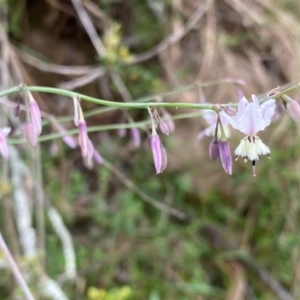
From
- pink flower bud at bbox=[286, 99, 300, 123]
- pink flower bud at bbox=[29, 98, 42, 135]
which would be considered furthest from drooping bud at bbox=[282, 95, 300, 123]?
pink flower bud at bbox=[29, 98, 42, 135]

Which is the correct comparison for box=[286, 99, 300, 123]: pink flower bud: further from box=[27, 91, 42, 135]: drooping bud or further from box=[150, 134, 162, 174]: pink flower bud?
box=[27, 91, 42, 135]: drooping bud

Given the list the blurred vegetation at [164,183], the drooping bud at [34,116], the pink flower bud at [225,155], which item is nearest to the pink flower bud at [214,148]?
the pink flower bud at [225,155]

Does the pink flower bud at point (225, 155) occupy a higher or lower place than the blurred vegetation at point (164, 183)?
lower

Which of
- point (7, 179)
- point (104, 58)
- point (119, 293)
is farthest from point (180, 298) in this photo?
point (104, 58)

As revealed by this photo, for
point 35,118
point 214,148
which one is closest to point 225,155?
point 214,148

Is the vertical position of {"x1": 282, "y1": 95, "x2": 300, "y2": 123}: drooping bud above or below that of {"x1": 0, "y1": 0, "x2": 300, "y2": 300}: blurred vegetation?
below

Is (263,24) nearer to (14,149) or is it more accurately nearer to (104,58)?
(104,58)

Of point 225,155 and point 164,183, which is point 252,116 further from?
point 164,183

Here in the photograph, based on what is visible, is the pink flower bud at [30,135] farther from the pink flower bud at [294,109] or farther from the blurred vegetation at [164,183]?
the blurred vegetation at [164,183]
